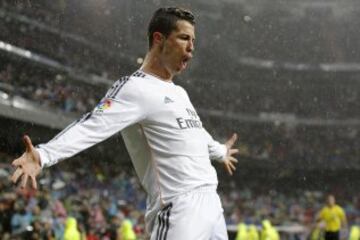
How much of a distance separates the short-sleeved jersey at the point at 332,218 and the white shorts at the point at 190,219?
10.0m

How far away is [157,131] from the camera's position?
2891 mm

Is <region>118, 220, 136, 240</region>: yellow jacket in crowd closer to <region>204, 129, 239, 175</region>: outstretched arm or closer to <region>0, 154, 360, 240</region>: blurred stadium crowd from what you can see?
<region>0, 154, 360, 240</region>: blurred stadium crowd

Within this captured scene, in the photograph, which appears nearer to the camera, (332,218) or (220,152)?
(220,152)

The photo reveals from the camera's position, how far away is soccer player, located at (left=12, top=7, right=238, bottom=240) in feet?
9.03

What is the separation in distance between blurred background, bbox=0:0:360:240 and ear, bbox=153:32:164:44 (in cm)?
958

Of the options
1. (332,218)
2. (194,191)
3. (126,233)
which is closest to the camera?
(194,191)

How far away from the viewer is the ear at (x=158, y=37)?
3.00 m

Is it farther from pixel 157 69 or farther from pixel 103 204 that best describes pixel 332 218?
pixel 157 69

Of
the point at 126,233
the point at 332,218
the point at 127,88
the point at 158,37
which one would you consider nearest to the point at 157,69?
the point at 158,37

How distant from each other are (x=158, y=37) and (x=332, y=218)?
10.2 metres

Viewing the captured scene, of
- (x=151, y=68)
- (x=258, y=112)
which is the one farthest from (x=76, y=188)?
(x=258, y=112)

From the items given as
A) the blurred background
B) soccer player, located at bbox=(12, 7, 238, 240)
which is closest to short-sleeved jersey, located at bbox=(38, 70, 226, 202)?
soccer player, located at bbox=(12, 7, 238, 240)

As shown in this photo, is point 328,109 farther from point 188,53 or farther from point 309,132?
point 188,53

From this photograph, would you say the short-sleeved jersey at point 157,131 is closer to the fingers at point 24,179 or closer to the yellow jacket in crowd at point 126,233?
the fingers at point 24,179
